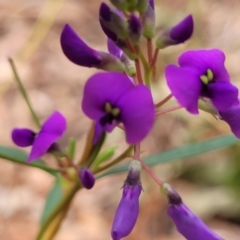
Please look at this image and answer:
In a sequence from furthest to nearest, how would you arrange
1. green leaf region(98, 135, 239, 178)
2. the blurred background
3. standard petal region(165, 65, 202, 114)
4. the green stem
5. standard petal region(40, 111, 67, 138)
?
the blurred background → green leaf region(98, 135, 239, 178) → the green stem → standard petal region(40, 111, 67, 138) → standard petal region(165, 65, 202, 114)

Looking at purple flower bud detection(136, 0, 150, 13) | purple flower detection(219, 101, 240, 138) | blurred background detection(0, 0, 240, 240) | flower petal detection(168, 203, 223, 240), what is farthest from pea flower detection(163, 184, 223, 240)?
blurred background detection(0, 0, 240, 240)

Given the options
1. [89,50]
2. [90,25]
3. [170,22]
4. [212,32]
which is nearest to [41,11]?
[90,25]

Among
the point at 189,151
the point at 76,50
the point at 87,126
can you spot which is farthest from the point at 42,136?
the point at 87,126

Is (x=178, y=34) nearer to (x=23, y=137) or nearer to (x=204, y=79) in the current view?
(x=204, y=79)

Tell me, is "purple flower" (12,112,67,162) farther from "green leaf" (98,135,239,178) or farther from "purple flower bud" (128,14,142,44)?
"green leaf" (98,135,239,178)

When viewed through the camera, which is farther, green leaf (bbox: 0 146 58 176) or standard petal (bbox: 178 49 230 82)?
green leaf (bbox: 0 146 58 176)

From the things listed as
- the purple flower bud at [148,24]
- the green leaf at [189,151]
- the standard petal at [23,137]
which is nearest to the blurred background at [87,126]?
the green leaf at [189,151]

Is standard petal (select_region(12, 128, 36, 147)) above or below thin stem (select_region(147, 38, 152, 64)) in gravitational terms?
below

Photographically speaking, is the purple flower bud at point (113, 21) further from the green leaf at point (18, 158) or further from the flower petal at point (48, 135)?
the green leaf at point (18, 158)

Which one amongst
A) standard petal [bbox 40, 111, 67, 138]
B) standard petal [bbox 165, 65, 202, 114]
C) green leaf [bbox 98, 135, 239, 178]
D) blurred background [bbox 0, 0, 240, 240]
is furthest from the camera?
blurred background [bbox 0, 0, 240, 240]
